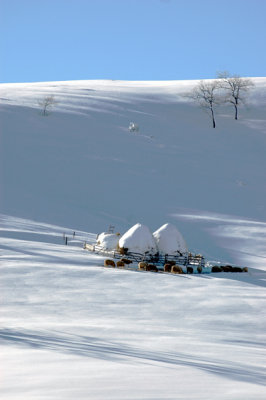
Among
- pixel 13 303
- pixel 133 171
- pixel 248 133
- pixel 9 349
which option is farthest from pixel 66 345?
pixel 248 133

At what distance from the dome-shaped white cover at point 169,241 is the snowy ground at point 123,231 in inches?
156

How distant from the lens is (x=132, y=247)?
3109 cm

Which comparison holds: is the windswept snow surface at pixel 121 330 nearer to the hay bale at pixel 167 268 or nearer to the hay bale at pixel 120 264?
the hay bale at pixel 120 264

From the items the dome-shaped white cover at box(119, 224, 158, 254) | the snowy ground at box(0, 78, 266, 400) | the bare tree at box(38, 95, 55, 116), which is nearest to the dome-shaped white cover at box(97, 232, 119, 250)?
the dome-shaped white cover at box(119, 224, 158, 254)

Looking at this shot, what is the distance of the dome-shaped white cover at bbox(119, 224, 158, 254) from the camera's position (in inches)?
1224

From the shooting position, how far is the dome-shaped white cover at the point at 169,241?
104 ft

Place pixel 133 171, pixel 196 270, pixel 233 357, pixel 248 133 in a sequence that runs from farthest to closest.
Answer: pixel 248 133 < pixel 133 171 < pixel 196 270 < pixel 233 357

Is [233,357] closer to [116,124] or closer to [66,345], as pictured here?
[66,345]

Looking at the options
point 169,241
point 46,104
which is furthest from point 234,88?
point 169,241

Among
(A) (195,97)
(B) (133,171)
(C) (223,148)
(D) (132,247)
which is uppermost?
(A) (195,97)

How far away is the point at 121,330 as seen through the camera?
1491 cm

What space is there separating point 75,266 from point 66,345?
15.0m

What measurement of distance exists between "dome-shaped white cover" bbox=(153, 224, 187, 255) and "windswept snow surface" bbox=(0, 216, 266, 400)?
364cm

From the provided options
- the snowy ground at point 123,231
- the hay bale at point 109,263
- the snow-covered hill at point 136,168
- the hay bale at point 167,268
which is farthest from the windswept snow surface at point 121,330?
the snow-covered hill at point 136,168
